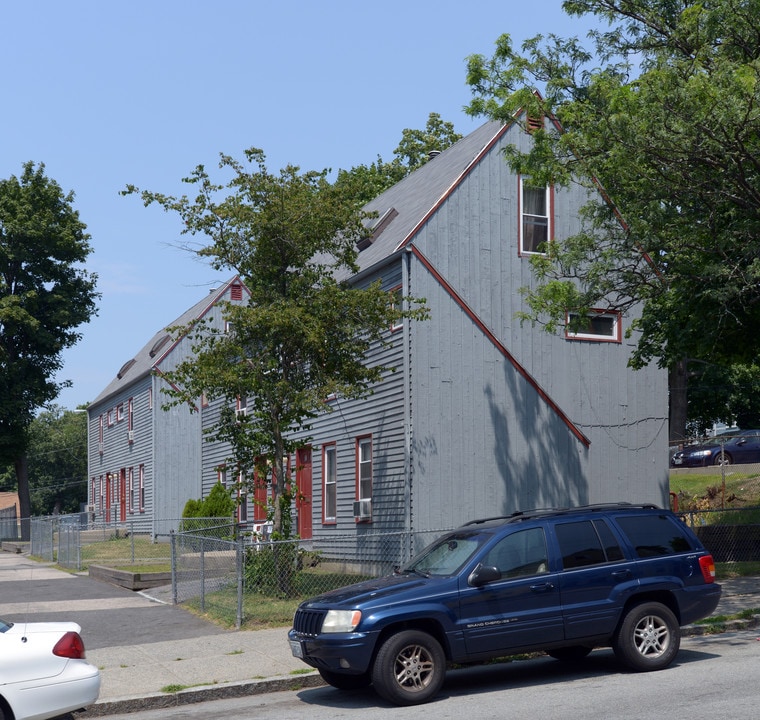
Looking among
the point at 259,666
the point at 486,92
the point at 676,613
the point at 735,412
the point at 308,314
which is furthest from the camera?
the point at 735,412

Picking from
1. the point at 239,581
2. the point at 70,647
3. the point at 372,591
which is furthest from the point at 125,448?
the point at 70,647

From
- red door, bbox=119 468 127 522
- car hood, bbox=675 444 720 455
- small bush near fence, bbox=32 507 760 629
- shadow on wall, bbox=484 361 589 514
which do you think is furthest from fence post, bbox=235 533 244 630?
red door, bbox=119 468 127 522

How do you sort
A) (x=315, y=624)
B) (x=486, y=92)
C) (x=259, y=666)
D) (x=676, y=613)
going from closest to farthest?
(x=315, y=624), (x=676, y=613), (x=259, y=666), (x=486, y=92)

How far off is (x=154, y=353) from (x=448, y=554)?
33447mm

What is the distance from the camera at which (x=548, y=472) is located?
2098cm

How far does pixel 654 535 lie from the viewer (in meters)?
11.1

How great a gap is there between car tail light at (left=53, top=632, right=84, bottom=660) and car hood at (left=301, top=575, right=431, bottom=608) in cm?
253

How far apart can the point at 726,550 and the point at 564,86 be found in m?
9.57

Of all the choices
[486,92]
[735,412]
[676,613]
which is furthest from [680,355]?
[735,412]

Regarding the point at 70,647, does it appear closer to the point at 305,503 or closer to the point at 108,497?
the point at 305,503

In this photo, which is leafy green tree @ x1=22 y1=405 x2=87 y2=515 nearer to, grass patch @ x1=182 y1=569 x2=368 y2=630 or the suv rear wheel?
grass patch @ x1=182 y1=569 x2=368 y2=630

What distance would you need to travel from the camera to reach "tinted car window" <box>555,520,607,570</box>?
10617mm

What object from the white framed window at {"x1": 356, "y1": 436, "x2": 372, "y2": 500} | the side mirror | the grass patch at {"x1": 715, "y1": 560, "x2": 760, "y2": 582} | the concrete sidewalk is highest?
the white framed window at {"x1": 356, "y1": 436, "x2": 372, "y2": 500}

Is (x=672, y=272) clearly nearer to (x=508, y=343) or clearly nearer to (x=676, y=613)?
(x=508, y=343)
